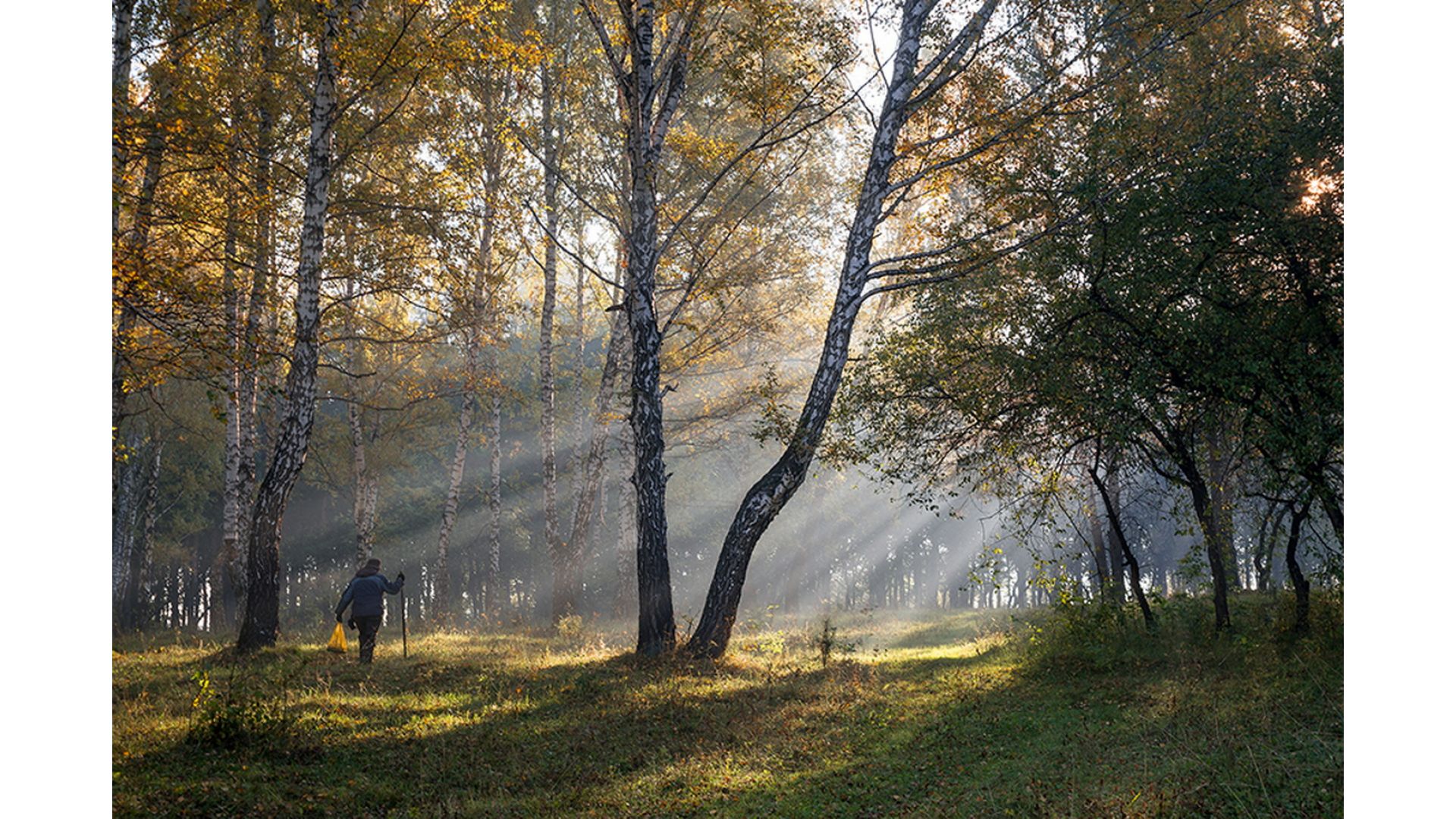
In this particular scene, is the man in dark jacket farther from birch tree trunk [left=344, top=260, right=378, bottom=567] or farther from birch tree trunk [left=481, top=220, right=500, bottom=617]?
birch tree trunk [left=344, top=260, right=378, bottom=567]

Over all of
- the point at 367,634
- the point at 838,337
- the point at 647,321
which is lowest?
the point at 367,634

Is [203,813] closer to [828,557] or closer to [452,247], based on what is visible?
[452,247]

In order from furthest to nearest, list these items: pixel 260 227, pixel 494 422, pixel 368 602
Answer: pixel 494 422 < pixel 260 227 < pixel 368 602

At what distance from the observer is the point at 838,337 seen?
1191 centimetres

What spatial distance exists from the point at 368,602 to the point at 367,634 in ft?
1.87

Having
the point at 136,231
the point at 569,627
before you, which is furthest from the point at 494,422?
the point at 136,231

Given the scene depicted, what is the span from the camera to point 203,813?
520cm

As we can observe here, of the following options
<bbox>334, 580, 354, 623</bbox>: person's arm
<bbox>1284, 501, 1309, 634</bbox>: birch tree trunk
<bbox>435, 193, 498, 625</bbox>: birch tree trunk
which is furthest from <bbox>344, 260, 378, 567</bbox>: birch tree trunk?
<bbox>1284, 501, 1309, 634</bbox>: birch tree trunk

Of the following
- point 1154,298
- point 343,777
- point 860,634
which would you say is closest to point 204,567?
point 860,634

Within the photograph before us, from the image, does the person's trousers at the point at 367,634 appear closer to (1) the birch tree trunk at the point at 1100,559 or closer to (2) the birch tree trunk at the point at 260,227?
(2) the birch tree trunk at the point at 260,227

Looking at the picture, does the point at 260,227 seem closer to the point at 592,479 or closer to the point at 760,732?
the point at 592,479

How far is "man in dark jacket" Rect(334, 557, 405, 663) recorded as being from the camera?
11.8m

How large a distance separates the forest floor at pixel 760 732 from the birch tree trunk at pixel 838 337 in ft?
4.09

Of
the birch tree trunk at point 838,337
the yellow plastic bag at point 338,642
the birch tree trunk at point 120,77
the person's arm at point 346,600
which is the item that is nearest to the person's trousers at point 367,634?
the person's arm at point 346,600
